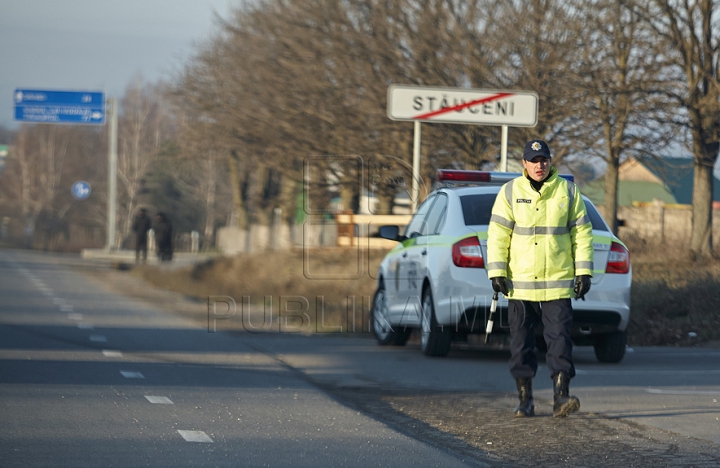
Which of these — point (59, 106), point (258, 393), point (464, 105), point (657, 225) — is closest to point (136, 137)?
point (59, 106)

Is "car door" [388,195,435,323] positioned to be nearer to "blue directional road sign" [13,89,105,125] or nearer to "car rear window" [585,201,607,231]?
"car rear window" [585,201,607,231]

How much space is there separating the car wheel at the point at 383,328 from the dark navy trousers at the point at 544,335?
4.42 meters

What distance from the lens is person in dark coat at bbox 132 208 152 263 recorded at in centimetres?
3347

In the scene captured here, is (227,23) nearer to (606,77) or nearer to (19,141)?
(606,77)

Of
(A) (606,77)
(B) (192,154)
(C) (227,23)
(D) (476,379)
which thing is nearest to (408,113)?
(A) (606,77)

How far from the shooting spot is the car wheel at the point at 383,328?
11.8 metres

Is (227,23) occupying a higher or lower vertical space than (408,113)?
higher

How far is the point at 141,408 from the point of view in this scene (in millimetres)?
7223

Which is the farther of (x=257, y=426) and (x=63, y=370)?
(x=63, y=370)

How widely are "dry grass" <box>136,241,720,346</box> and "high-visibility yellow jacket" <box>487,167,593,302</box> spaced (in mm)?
5503

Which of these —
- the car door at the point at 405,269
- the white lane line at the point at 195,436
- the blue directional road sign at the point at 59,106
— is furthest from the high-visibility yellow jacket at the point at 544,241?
the blue directional road sign at the point at 59,106

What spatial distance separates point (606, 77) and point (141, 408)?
14.2 meters

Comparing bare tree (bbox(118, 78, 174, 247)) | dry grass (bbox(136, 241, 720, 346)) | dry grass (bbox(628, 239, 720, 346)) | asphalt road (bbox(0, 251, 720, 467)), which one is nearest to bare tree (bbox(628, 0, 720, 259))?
dry grass (bbox(136, 241, 720, 346))

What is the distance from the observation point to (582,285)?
23.2ft
